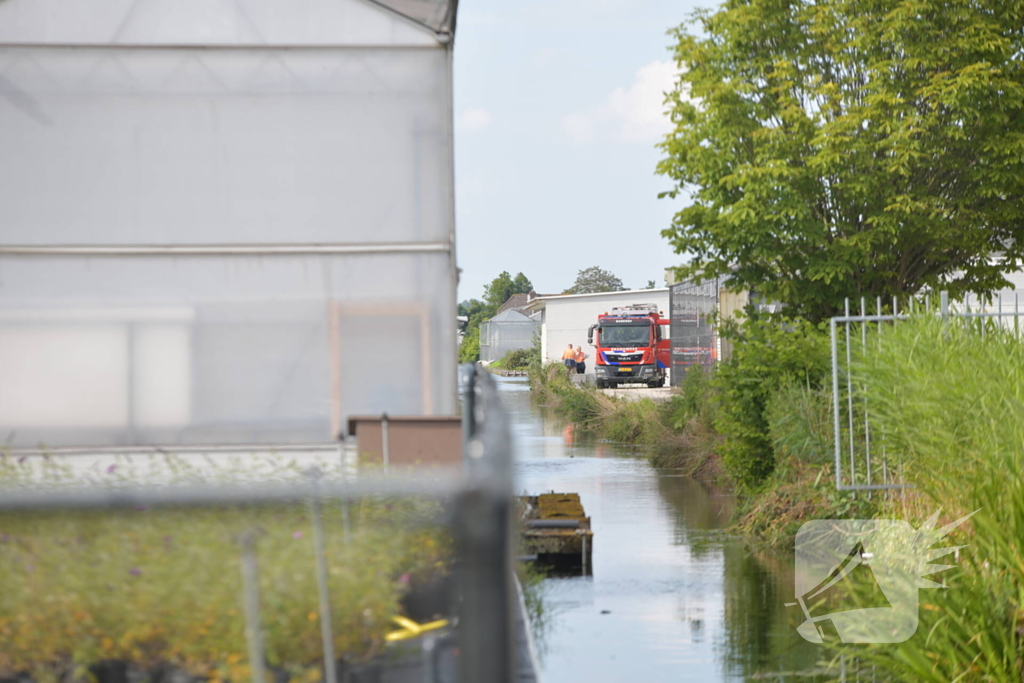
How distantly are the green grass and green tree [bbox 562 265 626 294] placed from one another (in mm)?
124793

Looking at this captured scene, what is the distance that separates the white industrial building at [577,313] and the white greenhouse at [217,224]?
1579 inches

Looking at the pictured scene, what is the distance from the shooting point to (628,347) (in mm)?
38844

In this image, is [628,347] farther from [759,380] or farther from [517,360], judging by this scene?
[759,380]

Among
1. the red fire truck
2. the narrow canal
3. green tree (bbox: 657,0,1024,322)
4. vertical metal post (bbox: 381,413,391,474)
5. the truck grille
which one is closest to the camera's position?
the narrow canal

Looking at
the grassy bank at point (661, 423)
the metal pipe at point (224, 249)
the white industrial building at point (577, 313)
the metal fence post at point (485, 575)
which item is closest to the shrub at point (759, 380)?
the grassy bank at point (661, 423)

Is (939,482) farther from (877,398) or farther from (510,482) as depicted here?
(510,482)

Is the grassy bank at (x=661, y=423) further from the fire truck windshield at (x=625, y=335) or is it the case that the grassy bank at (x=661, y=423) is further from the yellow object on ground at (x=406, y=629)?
the yellow object on ground at (x=406, y=629)

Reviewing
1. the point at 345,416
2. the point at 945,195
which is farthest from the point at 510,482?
the point at 945,195

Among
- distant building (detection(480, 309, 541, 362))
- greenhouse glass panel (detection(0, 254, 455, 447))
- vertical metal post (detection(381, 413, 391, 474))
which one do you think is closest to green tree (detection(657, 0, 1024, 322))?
greenhouse glass panel (detection(0, 254, 455, 447))

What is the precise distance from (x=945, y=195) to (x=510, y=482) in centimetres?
1666

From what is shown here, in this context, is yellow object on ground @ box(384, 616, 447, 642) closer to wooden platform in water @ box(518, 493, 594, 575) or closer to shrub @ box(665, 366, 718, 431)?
wooden platform in water @ box(518, 493, 594, 575)

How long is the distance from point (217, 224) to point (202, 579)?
26.5 feet

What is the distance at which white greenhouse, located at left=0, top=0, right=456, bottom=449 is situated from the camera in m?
9.78

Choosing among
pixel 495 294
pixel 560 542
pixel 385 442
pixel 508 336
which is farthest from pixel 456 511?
pixel 495 294
